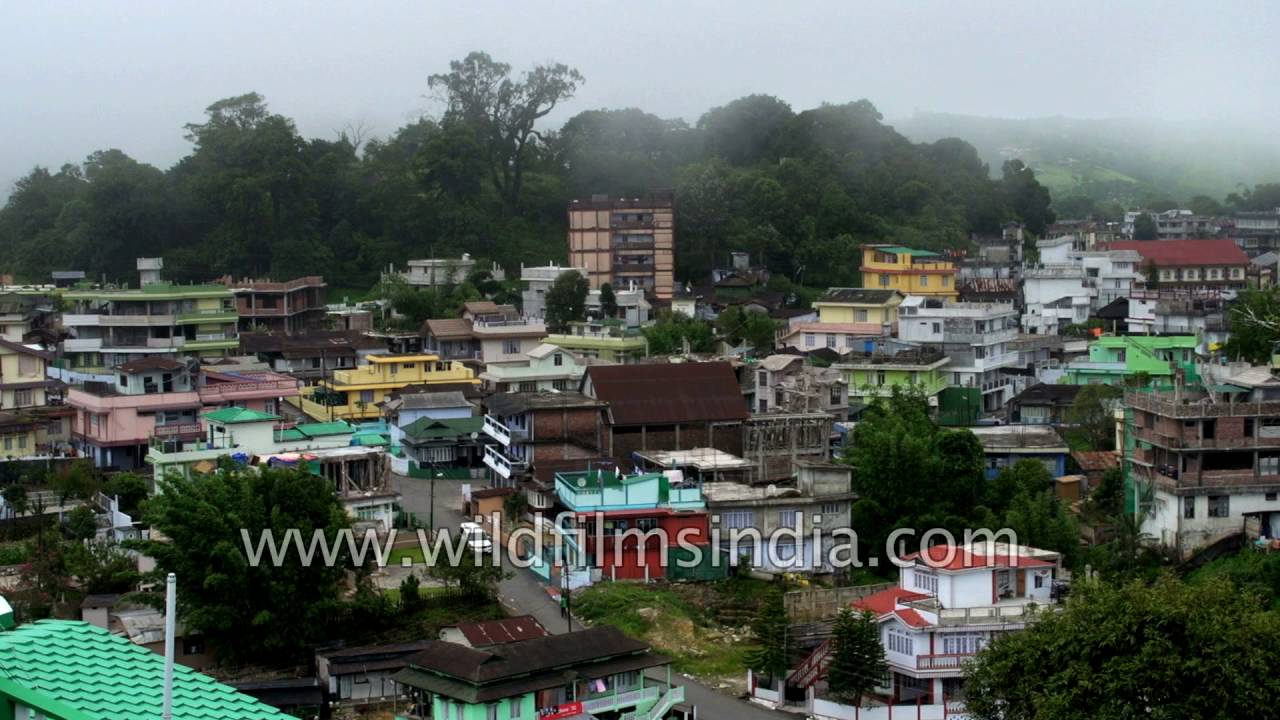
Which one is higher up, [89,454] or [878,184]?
[878,184]

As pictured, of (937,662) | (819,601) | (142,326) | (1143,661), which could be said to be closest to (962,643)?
(937,662)

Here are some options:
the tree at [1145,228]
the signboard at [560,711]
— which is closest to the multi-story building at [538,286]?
the signboard at [560,711]

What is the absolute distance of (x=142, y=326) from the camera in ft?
115

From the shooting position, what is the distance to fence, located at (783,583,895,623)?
21.1m

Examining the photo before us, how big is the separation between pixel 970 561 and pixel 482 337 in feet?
58.3

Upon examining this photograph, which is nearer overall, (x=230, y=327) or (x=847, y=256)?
(x=230, y=327)

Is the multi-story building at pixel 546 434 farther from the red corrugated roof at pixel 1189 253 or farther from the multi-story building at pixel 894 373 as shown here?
the red corrugated roof at pixel 1189 253

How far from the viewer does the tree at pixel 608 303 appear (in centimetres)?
3912

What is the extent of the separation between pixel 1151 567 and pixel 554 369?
1365 cm

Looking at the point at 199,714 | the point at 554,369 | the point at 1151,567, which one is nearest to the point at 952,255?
the point at 554,369

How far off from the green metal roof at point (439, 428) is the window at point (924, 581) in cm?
1093

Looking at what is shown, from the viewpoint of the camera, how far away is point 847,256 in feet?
146

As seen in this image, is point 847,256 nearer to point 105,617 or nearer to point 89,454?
point 89,454

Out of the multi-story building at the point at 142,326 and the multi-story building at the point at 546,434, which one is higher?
the multi-story building at the point at 142,326
